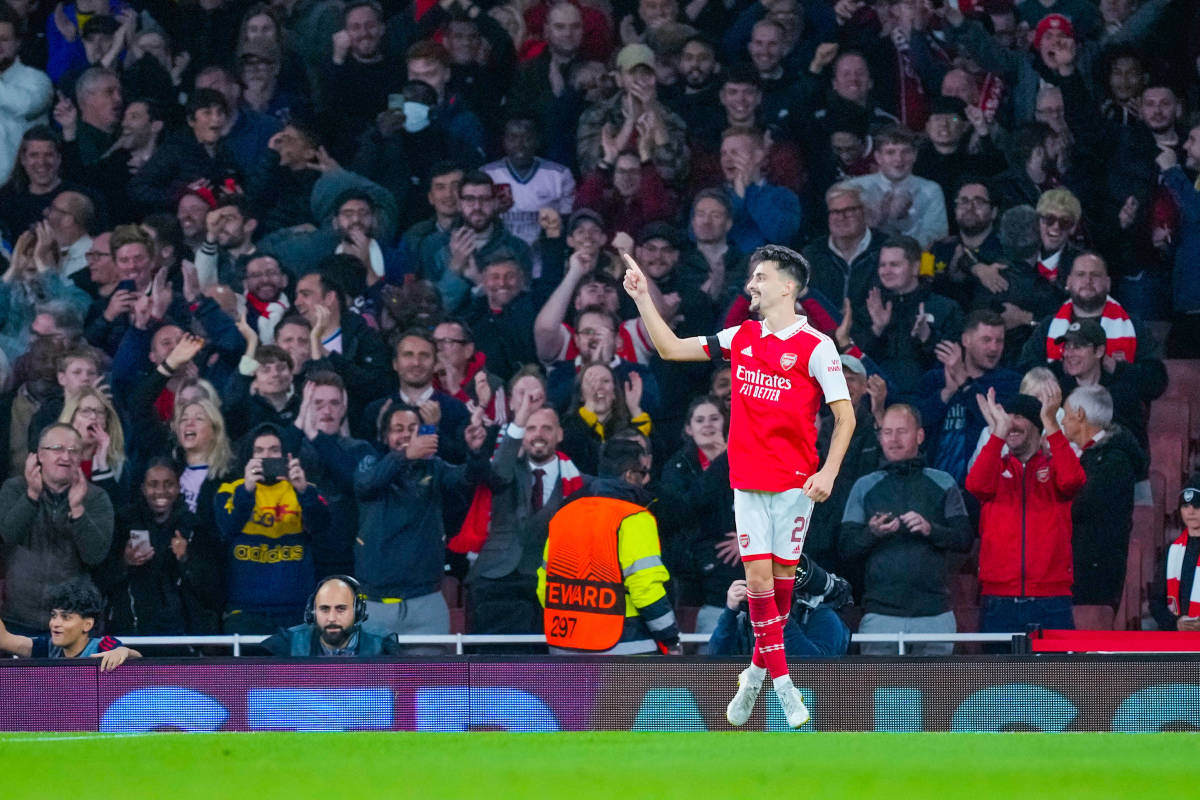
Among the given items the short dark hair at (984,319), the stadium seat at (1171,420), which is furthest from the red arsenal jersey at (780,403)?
the stadium seat at (1171,420)

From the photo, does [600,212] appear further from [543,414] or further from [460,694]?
[460,694]

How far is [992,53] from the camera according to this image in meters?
12.1

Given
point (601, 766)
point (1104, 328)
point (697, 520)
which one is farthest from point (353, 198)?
point (601, 766)

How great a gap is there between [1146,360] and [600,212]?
373 centimetres

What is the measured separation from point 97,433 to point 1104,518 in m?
6.18

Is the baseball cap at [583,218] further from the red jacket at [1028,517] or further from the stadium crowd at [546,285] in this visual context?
the red jacket at [1028,517]

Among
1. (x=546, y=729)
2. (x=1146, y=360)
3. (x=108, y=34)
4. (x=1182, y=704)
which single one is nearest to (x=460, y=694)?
(x=546, y=729)

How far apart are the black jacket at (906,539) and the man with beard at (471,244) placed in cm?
298

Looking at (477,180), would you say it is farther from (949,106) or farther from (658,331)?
(658,331)

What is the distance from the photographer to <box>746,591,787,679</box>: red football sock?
6793mm

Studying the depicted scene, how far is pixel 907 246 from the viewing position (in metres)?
10.8

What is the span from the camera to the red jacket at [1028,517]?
31.6ft

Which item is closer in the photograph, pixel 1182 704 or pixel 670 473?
pixel 1182 704

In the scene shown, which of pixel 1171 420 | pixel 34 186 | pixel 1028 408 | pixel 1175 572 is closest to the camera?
pixel 1175 572
